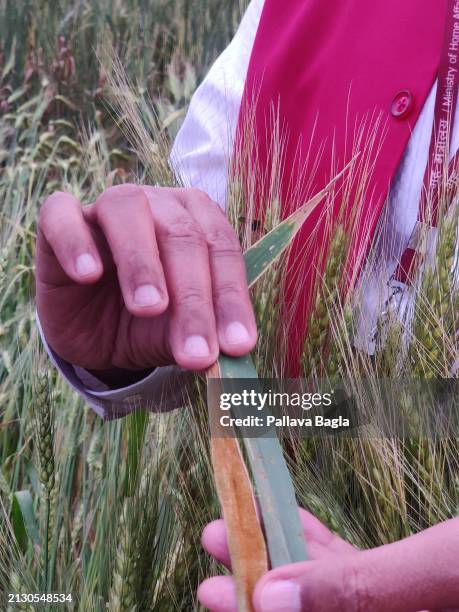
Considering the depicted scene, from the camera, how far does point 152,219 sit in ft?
2.21

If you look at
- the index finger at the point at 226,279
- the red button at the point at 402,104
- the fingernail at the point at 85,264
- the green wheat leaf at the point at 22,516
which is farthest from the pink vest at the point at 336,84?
the green wheat leaf at the point at 22,516

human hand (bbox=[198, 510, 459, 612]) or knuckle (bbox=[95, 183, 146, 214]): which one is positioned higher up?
knuckle (bbox=[95, 183, 146, 214])

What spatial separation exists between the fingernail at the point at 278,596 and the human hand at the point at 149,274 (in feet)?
0.56

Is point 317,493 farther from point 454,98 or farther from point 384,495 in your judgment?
point 454,98

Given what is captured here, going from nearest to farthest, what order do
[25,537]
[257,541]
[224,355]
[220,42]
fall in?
[257,541]
[224,355]
[25,537]
[220,42]

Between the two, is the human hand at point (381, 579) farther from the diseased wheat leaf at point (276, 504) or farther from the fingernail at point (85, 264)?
the fingernail at point (85, 264)

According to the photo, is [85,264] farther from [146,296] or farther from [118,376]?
[118,376]

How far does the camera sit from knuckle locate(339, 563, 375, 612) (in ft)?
1.58

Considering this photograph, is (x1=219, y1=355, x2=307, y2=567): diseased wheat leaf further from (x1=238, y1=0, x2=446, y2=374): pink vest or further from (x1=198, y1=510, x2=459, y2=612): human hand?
(x1=238, y1=0, x2=446, y2=374): pink vest

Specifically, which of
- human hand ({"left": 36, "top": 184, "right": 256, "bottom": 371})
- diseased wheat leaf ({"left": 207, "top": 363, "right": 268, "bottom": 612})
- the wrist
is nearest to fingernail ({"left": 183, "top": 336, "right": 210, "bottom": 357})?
human hand ({"left": 36, "top": 184, "right": 256, "bottom": 371})

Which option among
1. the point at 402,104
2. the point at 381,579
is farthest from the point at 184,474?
the point at 402,104

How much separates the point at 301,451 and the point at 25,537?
Answer: 0.43m

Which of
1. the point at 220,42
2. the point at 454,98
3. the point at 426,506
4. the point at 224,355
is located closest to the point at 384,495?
the point at 426,506

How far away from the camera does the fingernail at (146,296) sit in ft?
1.98
